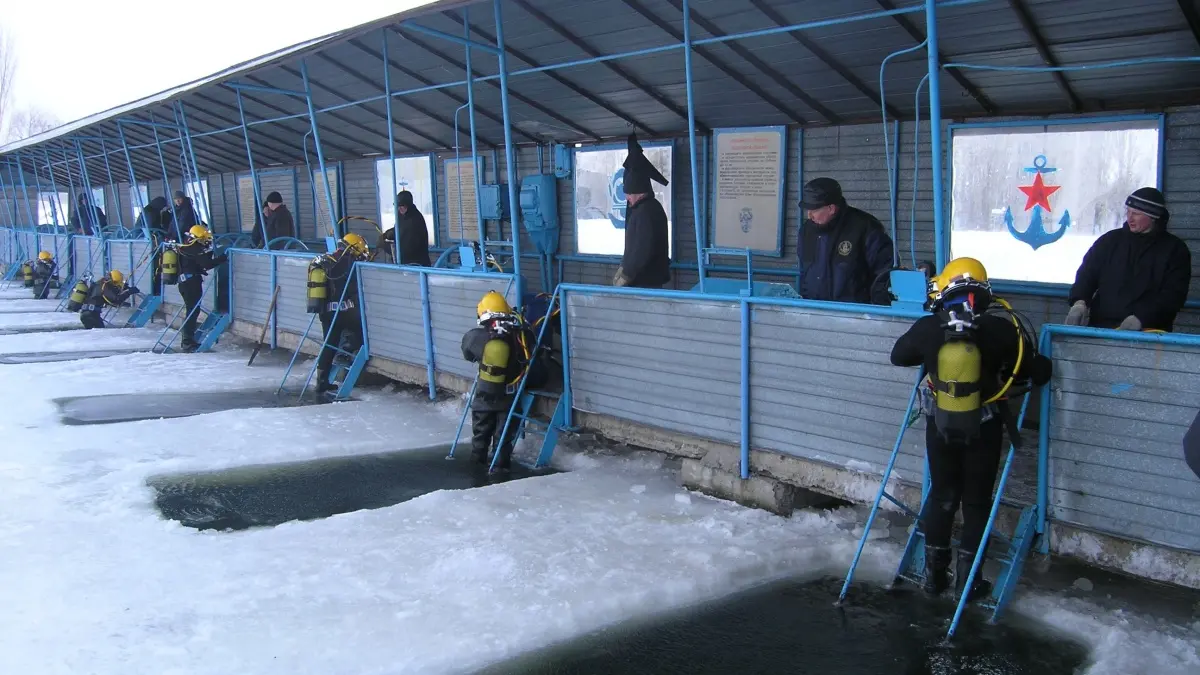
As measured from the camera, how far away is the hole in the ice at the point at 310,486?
5.81 metres

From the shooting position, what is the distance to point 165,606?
4.32 m

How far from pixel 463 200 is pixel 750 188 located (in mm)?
5690

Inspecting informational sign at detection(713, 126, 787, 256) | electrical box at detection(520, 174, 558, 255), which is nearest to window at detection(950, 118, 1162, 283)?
informational sign at detection(713, 126, 787, 256)

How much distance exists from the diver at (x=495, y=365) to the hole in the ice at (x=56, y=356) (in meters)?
7.73

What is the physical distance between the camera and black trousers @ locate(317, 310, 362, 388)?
9.84m

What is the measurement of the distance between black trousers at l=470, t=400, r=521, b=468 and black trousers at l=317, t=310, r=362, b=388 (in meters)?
3.50

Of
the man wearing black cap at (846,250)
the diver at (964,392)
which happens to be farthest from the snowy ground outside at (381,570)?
the man wearing black cap at (846,250)

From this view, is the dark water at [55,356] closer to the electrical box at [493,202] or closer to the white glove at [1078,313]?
the electrical box at [493,202]

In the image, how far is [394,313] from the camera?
30.9ft

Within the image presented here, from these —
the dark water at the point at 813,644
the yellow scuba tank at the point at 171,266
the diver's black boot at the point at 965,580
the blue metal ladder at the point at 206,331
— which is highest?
the yellow scuba tank at the point at 171,266

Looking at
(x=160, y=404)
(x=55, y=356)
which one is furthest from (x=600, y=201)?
(x=55, y=356)

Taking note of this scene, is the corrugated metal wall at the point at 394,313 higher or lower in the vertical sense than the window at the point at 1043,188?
lower

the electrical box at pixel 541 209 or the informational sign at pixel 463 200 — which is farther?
the informational sign at pixel 463 200

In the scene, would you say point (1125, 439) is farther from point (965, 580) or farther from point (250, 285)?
point (250, 285)
